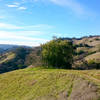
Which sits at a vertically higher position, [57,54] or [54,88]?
[57,54]

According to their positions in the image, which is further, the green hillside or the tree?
the tree

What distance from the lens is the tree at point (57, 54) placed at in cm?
7550

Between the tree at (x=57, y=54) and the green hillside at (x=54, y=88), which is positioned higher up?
the tree at (x=57, y=54)

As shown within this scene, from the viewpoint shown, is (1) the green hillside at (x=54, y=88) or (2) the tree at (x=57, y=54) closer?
(1) the green hillside at (x=54, y=88)

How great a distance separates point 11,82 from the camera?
4459 centimetres

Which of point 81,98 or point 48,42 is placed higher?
point 48,42

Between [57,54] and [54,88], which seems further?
[57,54]

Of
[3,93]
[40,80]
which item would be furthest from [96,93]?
[3,93]

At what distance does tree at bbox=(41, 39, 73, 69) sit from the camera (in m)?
75.5

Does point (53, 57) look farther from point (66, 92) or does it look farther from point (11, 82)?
point (66, 92)

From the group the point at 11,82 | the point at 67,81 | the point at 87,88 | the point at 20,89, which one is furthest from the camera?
the point at 11,82

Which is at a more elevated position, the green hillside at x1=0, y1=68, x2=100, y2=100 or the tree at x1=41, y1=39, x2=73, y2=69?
the tree at x1=41, y1=39, x2=73, y2=69

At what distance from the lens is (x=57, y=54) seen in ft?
248

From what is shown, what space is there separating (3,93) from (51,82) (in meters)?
12.5
